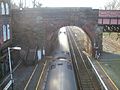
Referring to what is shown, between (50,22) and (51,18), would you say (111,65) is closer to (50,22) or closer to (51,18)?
(50,22)

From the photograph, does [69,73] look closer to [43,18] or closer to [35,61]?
[35,61]

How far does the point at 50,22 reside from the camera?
40.9 metres

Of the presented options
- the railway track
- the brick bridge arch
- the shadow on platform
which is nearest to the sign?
the brick bridge arch

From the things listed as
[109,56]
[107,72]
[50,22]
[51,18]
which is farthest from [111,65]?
[51,18]

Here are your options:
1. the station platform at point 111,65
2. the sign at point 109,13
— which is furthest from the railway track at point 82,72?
the sign at point 109,13

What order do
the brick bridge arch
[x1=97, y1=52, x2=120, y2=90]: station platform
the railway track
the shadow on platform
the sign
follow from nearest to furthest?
1. the railway track
2. [x1=97, y1=52, x2=120, y2=90]: station platform
3. the brick bridge arch
4. the shadow on platform
5. the sign

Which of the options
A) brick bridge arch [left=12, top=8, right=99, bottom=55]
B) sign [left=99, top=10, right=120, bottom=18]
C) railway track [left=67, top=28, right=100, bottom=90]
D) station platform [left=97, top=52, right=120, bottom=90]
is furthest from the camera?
sign [left=99, top=10, right=120, bottom=18]

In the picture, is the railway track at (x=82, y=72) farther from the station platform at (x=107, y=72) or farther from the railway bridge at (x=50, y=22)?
the railway bridge at (x=50, y=22)

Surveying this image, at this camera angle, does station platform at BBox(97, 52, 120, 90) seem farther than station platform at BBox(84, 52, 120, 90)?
Yes

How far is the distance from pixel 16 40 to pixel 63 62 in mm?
15924

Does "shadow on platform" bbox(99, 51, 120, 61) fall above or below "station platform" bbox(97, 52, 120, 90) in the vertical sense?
above

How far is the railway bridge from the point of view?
4072 cm

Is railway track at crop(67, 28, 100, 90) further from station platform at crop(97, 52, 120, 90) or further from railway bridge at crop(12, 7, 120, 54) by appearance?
railway bridge at crop(12, 7, 120, 54)

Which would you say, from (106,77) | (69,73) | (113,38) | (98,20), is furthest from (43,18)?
(113,38)
